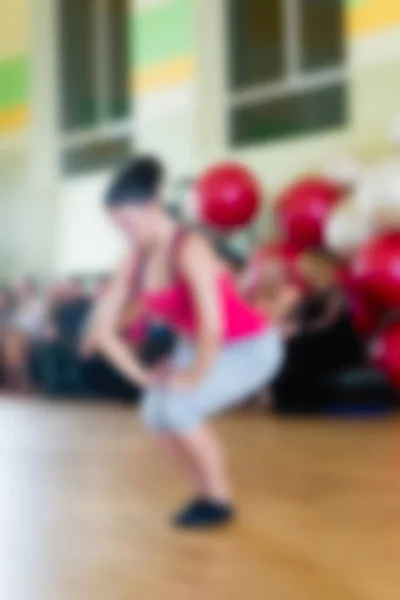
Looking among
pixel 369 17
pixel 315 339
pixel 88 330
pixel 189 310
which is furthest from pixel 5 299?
pixel 369 17

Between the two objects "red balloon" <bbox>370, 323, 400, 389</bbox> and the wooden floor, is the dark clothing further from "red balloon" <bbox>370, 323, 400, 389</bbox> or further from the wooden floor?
"red balloon" <bbox>370, 323, 400, 389</bbox>

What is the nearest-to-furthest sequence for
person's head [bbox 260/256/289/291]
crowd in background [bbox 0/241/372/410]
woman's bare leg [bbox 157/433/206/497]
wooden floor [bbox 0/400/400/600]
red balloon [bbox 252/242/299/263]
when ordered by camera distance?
wooden floor [bbox 0/400/400/600] < woman's bare leg [bbox 157/433/206/497] < crowd in background [bbox 0/241/372/410] < person's head [bbox 260/256/289/291] < red balloon [bbox 252/242/299/263]

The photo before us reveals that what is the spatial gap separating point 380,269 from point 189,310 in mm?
810

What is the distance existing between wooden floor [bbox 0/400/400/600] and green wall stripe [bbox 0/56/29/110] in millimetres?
319

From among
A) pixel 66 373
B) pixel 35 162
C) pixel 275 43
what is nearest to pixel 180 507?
pixel 66 373

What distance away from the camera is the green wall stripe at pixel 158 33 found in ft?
3.83

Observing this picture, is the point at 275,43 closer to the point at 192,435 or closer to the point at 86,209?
the point at 86,209

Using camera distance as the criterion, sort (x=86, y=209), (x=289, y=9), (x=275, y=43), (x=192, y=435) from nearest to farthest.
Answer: (x=192, y=435) < (x=86, y=209) < (x=275, y=43) < (x=289, y=9)

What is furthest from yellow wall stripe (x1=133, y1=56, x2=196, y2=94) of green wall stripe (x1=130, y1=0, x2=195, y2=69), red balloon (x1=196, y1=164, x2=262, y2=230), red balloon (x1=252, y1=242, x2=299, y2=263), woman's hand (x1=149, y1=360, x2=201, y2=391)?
woman's hand (x1=149, y1=360, x2=201, y2=391)

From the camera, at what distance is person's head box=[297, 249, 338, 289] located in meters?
1.42

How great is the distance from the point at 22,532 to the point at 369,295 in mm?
828

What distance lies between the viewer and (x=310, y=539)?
0.88 m

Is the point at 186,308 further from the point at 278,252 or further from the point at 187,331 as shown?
the point at 278,252

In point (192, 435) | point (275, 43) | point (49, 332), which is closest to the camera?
point (192, 435)
